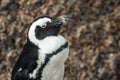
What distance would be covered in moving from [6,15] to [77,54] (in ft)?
1.97

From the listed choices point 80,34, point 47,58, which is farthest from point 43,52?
point 80,34

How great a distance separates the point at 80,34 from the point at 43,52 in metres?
0.92

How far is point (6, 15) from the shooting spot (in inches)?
186

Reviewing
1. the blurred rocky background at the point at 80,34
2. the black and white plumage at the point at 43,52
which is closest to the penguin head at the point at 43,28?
the black and white plumage at the point at 43,52

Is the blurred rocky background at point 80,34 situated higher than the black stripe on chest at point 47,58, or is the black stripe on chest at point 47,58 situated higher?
the black stripe on chest at point 47,58

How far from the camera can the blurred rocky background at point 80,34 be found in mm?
4543

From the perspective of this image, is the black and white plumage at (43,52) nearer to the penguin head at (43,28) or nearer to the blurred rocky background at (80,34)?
the penguin head at (43,28)

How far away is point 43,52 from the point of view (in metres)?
3.71

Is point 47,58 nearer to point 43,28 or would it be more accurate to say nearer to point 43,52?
point 43,52

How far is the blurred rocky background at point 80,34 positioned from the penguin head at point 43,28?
85 cm

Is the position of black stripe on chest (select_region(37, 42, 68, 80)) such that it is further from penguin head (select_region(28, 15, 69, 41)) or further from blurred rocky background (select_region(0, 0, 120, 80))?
blurred rocky background (select_region(0, 0, 120, 80))

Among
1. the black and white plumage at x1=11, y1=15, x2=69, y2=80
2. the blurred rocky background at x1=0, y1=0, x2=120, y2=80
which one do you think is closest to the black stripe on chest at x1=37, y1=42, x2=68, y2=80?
the black and white plumage at x1=11, y1=15, x2=69, y2=80

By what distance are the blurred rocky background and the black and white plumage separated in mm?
793

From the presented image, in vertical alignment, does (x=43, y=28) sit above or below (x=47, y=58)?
above
